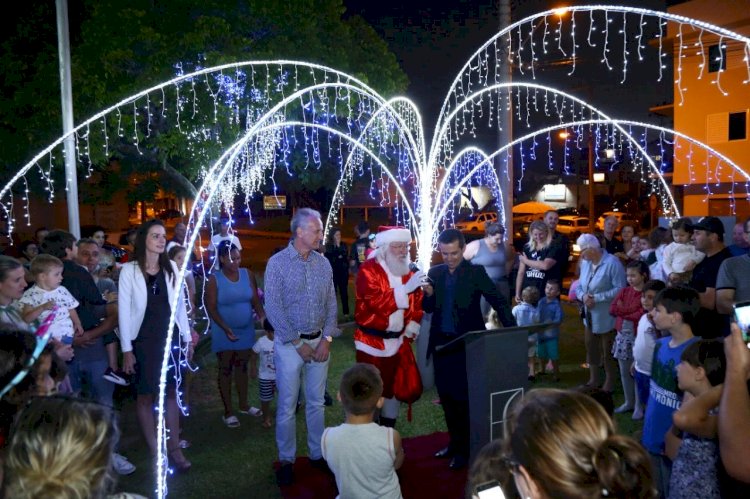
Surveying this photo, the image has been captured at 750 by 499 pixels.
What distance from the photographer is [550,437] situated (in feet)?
5.95

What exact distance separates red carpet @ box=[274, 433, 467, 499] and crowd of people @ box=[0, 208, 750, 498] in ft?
0.52

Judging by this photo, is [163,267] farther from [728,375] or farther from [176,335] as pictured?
[728,375]

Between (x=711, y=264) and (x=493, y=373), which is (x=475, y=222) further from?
(x=493, y=373)

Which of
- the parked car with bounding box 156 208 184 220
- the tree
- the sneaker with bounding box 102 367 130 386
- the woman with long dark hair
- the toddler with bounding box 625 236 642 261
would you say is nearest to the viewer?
the sneaker with bounding box 102 367 130 386

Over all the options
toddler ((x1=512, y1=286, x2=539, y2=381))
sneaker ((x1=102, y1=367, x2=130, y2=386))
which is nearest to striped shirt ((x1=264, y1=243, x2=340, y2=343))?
sneaker ((x1=102, y1=367, x2=130, y2=386))

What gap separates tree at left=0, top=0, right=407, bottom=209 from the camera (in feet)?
49.2

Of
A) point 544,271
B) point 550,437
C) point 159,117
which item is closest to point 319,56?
point 159,117

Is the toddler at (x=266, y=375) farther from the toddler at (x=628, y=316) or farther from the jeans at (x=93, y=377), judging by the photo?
the toddler at (x=628, y=316)

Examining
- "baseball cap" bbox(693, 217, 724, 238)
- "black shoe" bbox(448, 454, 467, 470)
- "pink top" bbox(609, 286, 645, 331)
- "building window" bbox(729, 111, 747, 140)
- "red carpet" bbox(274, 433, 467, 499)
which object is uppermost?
"building window" bbox(729, 111, 747, 140)

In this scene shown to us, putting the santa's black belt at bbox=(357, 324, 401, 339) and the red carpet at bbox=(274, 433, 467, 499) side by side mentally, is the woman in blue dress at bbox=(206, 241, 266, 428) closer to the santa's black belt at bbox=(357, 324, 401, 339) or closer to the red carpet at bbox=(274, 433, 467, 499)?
the red carpet at bbox=(274, 433, 467, 499)

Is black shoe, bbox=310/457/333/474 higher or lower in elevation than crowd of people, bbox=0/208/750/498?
lower

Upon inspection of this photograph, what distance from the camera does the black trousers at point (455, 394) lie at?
5.74 metres

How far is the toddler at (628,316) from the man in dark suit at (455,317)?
6.32 ft

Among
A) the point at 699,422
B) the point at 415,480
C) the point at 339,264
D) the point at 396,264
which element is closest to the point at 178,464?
→ the point at 415,480
